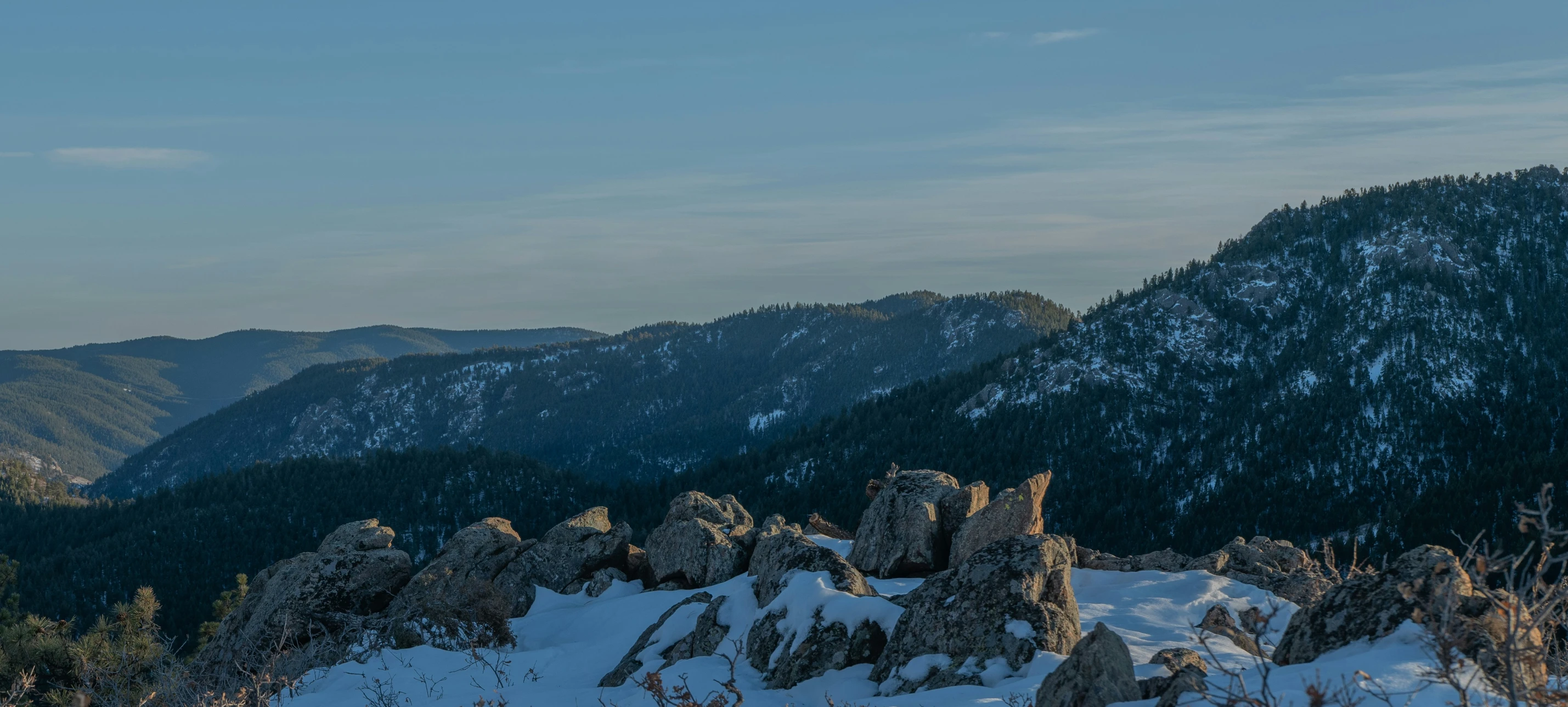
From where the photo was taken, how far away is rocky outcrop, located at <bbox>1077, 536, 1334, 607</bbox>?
2703 cm

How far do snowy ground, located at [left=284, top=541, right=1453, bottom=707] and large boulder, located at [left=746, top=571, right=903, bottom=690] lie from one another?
5.3 inches

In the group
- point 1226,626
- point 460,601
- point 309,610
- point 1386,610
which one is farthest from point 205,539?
point 1386,610

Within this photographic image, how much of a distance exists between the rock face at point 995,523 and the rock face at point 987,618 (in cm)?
1010

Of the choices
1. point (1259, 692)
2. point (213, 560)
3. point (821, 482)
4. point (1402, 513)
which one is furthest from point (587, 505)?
point (1259, 692)

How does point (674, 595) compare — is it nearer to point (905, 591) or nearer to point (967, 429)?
point (905, 591)

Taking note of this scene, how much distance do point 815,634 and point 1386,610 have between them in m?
9.75

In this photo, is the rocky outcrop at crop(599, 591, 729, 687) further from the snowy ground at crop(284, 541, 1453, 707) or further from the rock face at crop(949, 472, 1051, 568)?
the rock face at crop(949, 472, 1051, 568)

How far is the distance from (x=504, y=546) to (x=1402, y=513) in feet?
486

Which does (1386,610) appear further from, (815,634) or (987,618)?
(815,634)

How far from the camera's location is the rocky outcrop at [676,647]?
2142 centimetres

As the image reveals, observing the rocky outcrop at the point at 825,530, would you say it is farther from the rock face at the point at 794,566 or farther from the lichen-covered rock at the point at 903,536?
the rock face at the point at 794,566

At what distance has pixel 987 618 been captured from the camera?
1744 cm

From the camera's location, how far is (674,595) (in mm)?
29812

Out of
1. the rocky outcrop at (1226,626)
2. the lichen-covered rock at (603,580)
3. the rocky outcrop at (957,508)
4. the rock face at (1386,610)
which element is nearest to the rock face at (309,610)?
the lichen-covered rock at (603,580)
